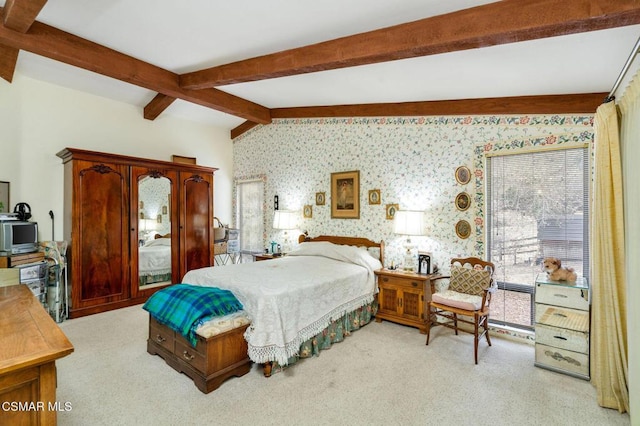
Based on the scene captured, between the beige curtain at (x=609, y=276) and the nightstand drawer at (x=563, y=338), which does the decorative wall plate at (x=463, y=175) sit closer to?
the beige curtain at (x=609, y=276)

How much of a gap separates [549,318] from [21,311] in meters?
3.72

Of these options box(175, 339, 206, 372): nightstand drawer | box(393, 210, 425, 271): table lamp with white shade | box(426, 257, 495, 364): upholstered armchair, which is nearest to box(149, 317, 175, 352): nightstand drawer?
box(175, 339, 206, 372): nightstand drawer

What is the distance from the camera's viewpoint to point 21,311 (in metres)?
1.66

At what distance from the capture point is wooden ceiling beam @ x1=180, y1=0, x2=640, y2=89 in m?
1.78

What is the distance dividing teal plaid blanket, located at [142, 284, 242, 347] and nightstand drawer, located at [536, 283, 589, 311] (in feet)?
8.71

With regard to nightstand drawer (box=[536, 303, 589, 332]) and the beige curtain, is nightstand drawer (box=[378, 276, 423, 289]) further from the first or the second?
the beige curtain

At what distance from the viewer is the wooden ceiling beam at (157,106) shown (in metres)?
4.67

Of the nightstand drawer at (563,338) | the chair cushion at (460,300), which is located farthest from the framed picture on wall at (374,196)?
the nightstand drawer at (563,338)

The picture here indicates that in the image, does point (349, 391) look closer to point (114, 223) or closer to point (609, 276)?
point (609, 276)

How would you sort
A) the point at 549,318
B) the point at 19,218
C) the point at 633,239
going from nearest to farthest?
the point at 633,239, the point at 549,318, the point at 19,218

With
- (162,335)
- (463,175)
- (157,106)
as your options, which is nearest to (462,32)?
(463,175)

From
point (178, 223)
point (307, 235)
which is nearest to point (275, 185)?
point (307, 235)

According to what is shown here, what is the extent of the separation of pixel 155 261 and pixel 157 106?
235cm

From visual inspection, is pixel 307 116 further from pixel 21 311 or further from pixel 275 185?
pixel 21 311
